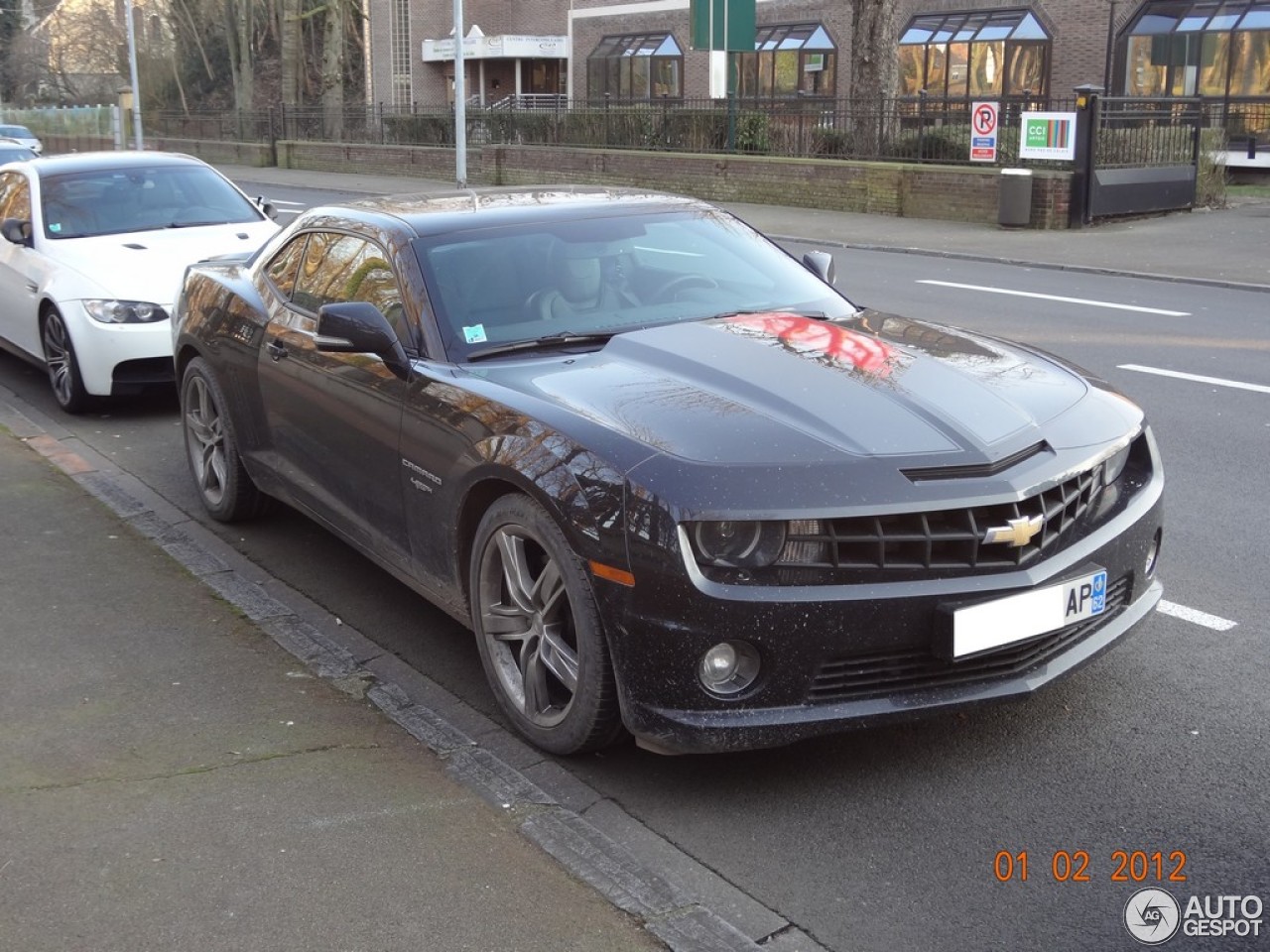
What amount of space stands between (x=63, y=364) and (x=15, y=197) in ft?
6.06

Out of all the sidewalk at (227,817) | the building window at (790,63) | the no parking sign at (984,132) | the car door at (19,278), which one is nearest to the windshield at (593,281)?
the sidewalk at (227,817)

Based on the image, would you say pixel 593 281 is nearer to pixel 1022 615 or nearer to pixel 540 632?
pixel 540 632

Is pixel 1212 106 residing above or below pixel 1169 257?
above

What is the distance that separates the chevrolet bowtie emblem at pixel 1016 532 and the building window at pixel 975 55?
3494 centimetres

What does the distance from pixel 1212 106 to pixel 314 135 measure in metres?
26.7

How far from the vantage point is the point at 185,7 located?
6494 cm

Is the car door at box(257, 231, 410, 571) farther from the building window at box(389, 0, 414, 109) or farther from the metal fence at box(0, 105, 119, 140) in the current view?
the building window at box(389, 0, 414, 109)

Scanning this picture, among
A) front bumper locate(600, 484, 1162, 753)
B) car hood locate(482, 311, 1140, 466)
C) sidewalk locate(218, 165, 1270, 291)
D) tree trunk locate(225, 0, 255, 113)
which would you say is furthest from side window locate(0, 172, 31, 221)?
tree trunk locate(225, 0, 255, 113)

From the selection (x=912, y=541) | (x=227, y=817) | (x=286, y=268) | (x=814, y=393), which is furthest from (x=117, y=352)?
(x=912, y=541)

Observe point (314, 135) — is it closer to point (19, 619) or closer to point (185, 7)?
point (185, 7)

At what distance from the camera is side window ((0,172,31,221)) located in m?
10.2

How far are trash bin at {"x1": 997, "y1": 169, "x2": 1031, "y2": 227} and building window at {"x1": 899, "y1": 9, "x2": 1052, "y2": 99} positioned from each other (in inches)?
633

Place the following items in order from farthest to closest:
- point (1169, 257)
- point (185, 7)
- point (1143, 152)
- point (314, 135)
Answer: point (185, 7) < point (314, 135) < point (1143, 152) < point (1169, 257)

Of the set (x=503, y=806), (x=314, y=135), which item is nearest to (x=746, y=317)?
(x=503, y=806)
